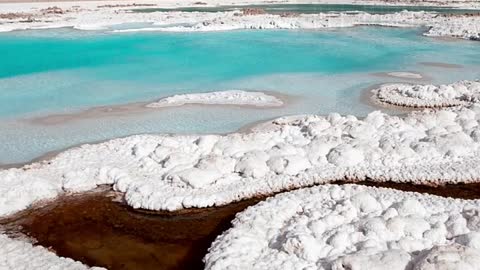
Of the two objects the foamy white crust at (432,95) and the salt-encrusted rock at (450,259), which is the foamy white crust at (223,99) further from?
the salt-encrusted rock at (450,259)

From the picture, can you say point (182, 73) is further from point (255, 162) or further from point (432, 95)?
point (255, 162)

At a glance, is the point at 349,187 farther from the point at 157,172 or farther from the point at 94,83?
the point at 94,83

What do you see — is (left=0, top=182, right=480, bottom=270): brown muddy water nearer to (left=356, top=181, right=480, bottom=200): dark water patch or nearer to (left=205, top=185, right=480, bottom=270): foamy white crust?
(left=356, top=181, right=480, bottom=200): dark water patch

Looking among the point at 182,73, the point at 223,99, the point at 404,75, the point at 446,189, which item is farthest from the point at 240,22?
the point at 446,189

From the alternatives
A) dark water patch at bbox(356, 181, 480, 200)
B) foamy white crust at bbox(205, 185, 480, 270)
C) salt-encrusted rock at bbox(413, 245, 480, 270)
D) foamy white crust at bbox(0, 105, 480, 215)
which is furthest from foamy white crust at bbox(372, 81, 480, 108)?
salt-encrusted rock at bbox(413, 245, 480, 270)

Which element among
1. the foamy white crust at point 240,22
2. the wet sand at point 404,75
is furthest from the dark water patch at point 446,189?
the foamy white crust at point 240,22

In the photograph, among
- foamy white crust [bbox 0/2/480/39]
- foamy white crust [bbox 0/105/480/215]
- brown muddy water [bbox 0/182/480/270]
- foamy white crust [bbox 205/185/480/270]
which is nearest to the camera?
foamy white crust [bbox 205/185/480/270]
